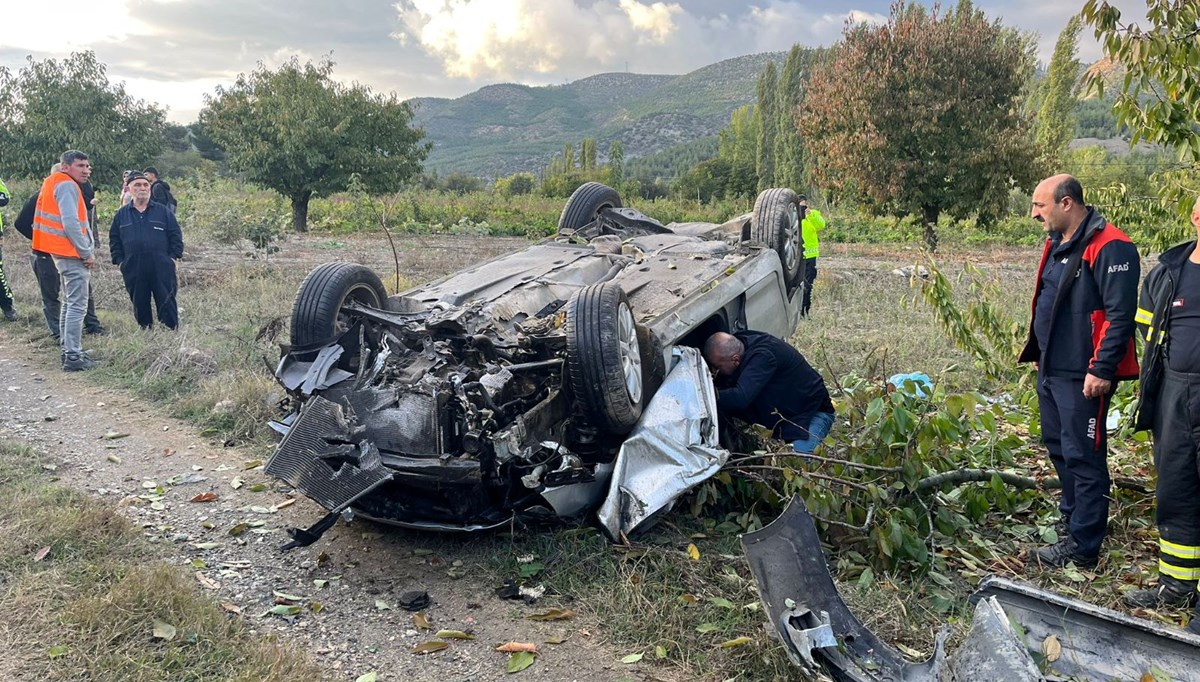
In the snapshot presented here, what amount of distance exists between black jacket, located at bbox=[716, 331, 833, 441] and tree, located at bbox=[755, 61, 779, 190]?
36.9 metres

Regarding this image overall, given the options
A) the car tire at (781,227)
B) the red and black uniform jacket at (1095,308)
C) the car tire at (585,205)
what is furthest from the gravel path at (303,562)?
the car tire at (781,227)

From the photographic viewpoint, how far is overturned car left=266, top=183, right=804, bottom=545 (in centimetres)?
379

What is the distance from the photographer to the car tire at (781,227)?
→ 654 cm

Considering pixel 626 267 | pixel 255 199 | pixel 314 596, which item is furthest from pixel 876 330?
pixel 255 199

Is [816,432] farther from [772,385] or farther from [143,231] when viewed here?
[143,231]

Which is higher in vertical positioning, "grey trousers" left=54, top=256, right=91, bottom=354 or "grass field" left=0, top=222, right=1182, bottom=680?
"grey trousers" left=54, top=256, right=91, bottom=354

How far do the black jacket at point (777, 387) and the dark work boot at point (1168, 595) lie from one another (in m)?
1.73

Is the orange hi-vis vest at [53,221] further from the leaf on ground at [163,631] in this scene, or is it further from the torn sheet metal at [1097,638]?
the torn sheet metal at [1097,638]

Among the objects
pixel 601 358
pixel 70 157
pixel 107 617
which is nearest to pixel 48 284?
pixel 70 157

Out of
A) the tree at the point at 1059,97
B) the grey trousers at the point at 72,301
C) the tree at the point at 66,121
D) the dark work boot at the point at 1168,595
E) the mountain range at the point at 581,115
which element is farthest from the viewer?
→ the mountain range at the point at 581,115

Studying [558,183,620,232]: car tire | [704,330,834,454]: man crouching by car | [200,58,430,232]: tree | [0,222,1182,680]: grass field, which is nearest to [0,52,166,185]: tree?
[200,58,430,232]: tree

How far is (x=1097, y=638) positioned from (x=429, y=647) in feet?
8.17

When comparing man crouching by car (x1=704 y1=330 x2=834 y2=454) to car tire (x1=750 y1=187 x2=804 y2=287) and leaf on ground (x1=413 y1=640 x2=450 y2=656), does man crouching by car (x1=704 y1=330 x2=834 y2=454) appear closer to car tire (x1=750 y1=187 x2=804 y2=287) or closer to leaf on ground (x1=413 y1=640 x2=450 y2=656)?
car tire (x1=750 y1=187 x2=804 y2=287)

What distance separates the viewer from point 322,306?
4500 millimetres
